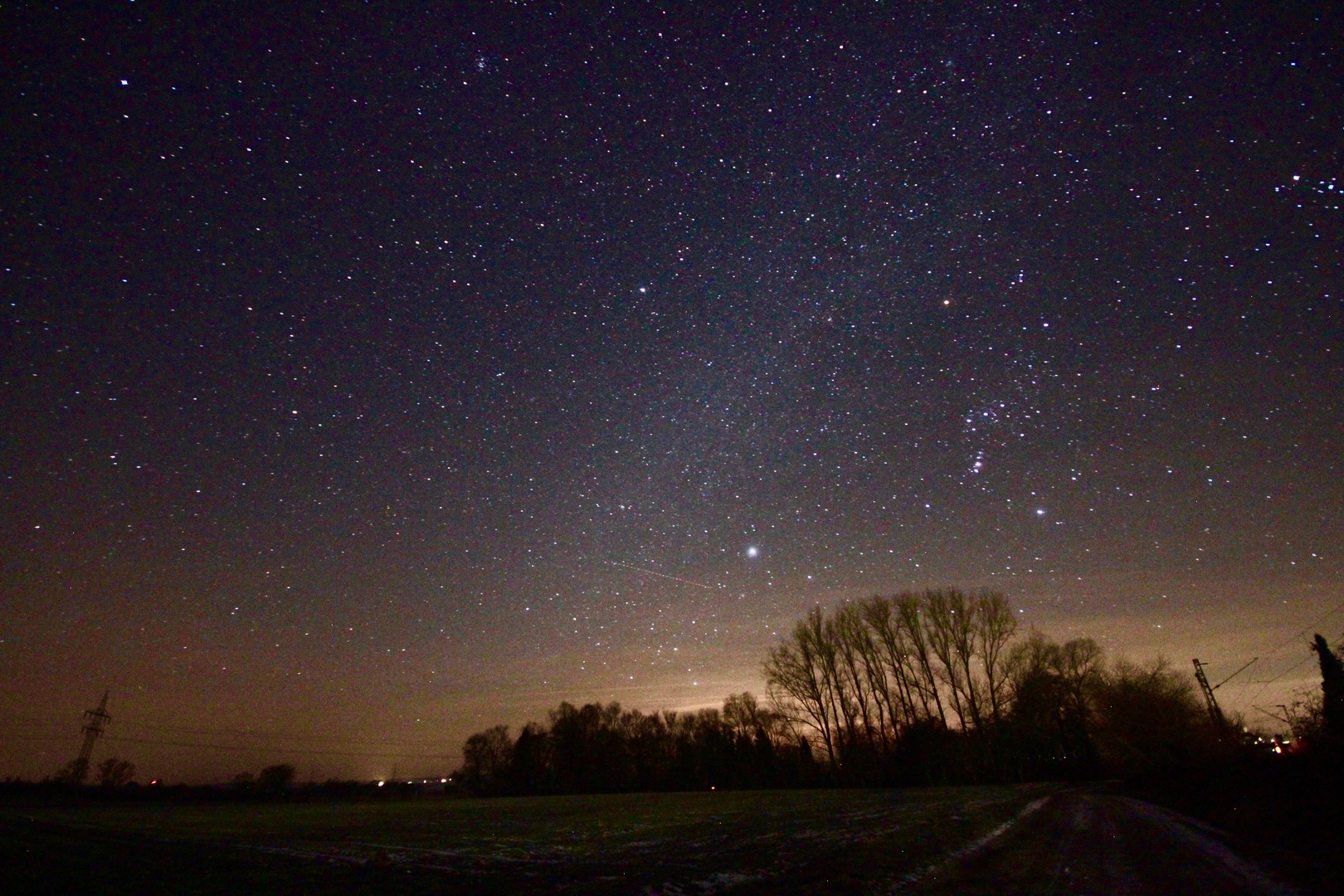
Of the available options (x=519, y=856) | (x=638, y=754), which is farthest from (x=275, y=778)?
(x=519, y=856)

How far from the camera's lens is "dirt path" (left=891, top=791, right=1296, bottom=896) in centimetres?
973

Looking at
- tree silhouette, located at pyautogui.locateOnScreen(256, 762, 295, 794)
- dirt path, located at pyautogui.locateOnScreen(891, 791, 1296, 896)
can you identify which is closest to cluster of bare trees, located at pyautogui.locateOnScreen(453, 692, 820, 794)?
tree silhouette, located at pyautogui.locateOnScreen(256, 762, 295, 794)

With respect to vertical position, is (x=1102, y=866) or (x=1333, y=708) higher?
(x=1333, y=708)

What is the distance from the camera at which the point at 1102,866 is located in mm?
11555

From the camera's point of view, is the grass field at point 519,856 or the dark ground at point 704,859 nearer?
the dark ground at point 704,859

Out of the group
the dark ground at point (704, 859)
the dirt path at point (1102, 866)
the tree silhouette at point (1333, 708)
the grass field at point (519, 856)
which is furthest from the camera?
the tree silhouette at point (1333, 708)

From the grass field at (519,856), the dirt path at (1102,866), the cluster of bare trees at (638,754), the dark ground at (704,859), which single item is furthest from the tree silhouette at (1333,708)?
the cluster of bare trees at (638,754)

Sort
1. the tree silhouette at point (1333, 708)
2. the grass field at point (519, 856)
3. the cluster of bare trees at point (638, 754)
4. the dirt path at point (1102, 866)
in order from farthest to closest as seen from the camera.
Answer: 1. the cluster of bare trees at point (638, 754)
2. the tree silhouette at point (1333, 708)
3. the grass field at point (519, 856)
4. the dirt path at point (1102, 866)

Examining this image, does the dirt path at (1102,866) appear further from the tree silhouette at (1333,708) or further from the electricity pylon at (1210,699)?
the electricity pylon at (1210,699)

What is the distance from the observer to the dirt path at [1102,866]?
383 inches

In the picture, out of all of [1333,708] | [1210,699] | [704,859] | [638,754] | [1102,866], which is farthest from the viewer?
[638,754]

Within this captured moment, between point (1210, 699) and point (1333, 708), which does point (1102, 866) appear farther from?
point (1210, 699)

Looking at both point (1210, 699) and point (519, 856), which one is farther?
point (1210, 699)

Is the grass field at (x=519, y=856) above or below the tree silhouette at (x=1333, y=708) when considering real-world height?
below
